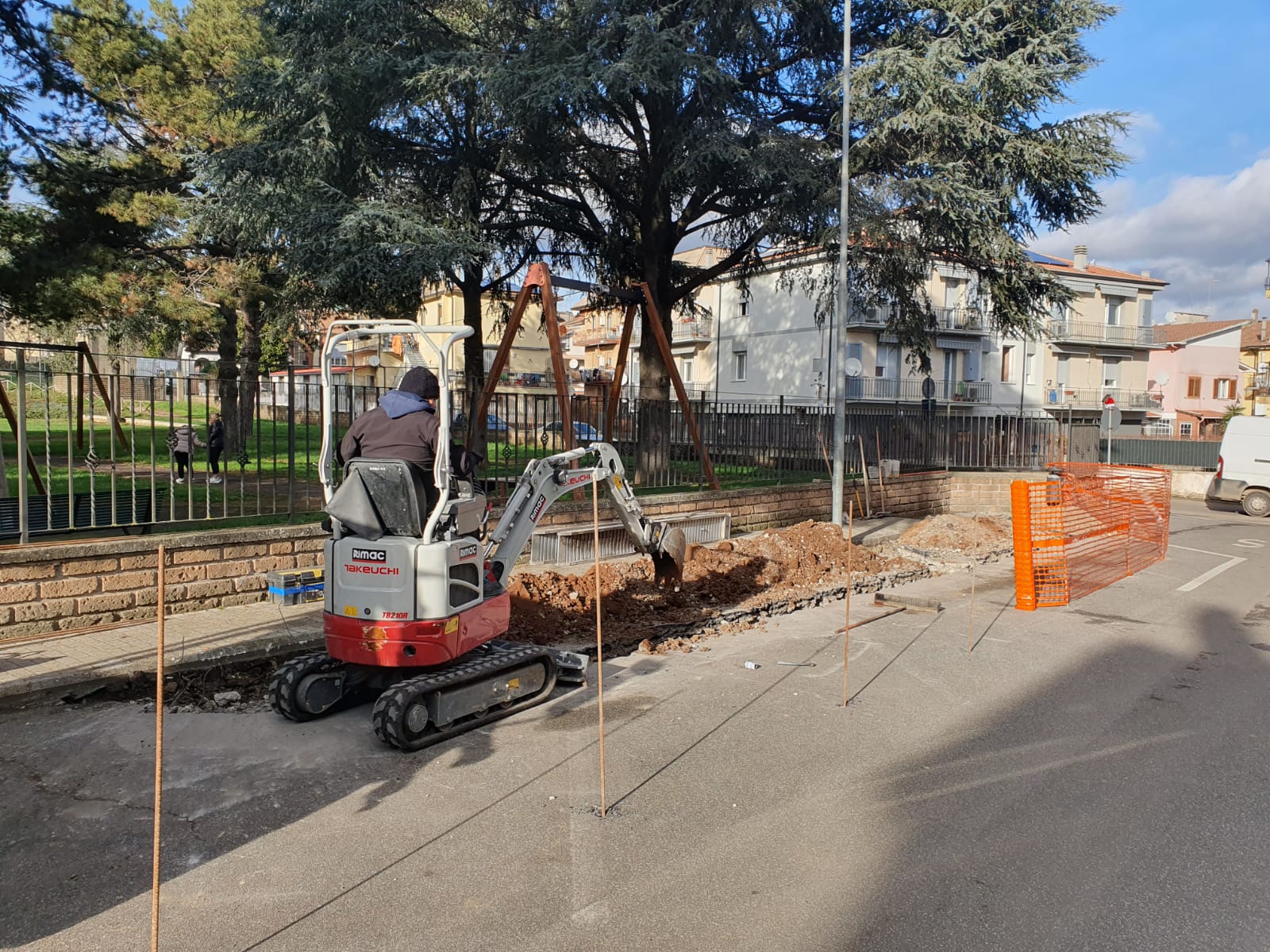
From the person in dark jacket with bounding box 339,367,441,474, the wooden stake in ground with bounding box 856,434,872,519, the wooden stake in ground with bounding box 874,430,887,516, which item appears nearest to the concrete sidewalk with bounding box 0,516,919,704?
the person in dark jacket with bounding box 339,367,441,474

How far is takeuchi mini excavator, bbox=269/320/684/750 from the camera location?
19.1ft

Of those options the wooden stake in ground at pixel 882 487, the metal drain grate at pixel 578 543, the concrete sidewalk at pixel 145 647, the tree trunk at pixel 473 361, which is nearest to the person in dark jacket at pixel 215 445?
the concrete sidewalk at pixel 145 647

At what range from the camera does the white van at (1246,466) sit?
2202cm

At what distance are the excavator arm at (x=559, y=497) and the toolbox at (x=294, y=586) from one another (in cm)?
235

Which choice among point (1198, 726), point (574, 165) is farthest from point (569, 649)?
point (574, 165)

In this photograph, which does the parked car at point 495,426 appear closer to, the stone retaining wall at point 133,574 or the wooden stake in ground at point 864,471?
the stone retaining wall at point 133,574

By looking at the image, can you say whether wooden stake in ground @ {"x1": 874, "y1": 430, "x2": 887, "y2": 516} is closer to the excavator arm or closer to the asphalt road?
the excavator arm

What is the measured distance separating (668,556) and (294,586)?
12.8 ft

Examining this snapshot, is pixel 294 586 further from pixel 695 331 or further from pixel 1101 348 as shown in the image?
pixel 1101 348

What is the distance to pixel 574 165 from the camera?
18.2 m

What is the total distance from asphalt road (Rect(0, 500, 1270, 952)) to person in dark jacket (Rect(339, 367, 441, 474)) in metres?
1.95

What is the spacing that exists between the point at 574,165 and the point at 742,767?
15.4 m

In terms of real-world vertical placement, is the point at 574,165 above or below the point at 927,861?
above

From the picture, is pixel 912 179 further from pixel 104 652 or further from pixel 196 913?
pixel 196 913
